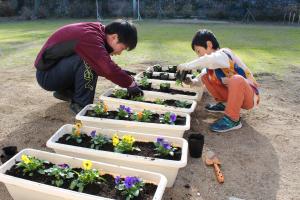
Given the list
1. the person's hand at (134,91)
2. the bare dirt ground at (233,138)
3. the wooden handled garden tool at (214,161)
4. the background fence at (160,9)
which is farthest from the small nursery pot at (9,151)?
the background fence at (160,9)

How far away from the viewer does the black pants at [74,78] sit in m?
3.20

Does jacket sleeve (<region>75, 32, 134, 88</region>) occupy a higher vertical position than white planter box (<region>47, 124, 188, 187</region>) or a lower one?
higher

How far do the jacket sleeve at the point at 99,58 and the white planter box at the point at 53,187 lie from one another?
106cm

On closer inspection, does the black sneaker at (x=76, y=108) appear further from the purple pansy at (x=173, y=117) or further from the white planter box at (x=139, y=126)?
the purple pansy at (x=173, y=117)

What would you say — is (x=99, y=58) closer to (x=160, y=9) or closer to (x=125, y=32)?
(x=125, y=32)

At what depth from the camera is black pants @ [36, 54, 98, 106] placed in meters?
3.20

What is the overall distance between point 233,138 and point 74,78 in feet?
5.62

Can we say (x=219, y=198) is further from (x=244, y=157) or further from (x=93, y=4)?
(x=93, y=4)

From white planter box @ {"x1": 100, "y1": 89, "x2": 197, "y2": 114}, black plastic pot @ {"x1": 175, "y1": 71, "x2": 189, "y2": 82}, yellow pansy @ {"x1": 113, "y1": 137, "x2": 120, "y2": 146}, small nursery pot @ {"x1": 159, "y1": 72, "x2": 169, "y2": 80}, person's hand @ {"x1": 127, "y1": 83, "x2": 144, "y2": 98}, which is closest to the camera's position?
yellow pansy @ {"x1": 113, "y1": 137, "x2": 120, "y2": 146}

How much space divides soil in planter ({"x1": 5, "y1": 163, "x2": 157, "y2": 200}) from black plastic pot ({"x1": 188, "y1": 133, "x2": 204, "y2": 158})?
78 centimetres

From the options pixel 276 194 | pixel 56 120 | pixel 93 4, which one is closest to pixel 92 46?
pixel 56 120

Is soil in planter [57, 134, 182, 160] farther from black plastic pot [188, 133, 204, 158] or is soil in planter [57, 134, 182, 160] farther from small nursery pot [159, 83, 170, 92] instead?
small nursery pot [159, 83, 170, 92]

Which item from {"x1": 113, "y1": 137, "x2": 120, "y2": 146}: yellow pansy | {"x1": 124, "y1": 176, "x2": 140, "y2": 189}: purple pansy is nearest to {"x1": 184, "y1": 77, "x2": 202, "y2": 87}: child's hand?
{"x1": 113, "y1": 137, "x2": 120, "y2": 146}: yellow pansy

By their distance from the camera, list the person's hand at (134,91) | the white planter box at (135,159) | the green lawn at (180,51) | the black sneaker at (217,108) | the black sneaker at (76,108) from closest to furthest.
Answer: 1. the white planter box at (135,159)
2. the person's hand at (134,91)
3. the black sneaker at (76,108)
4. the black sneaker at (217,108)
5. the green lawn at (180,51)
